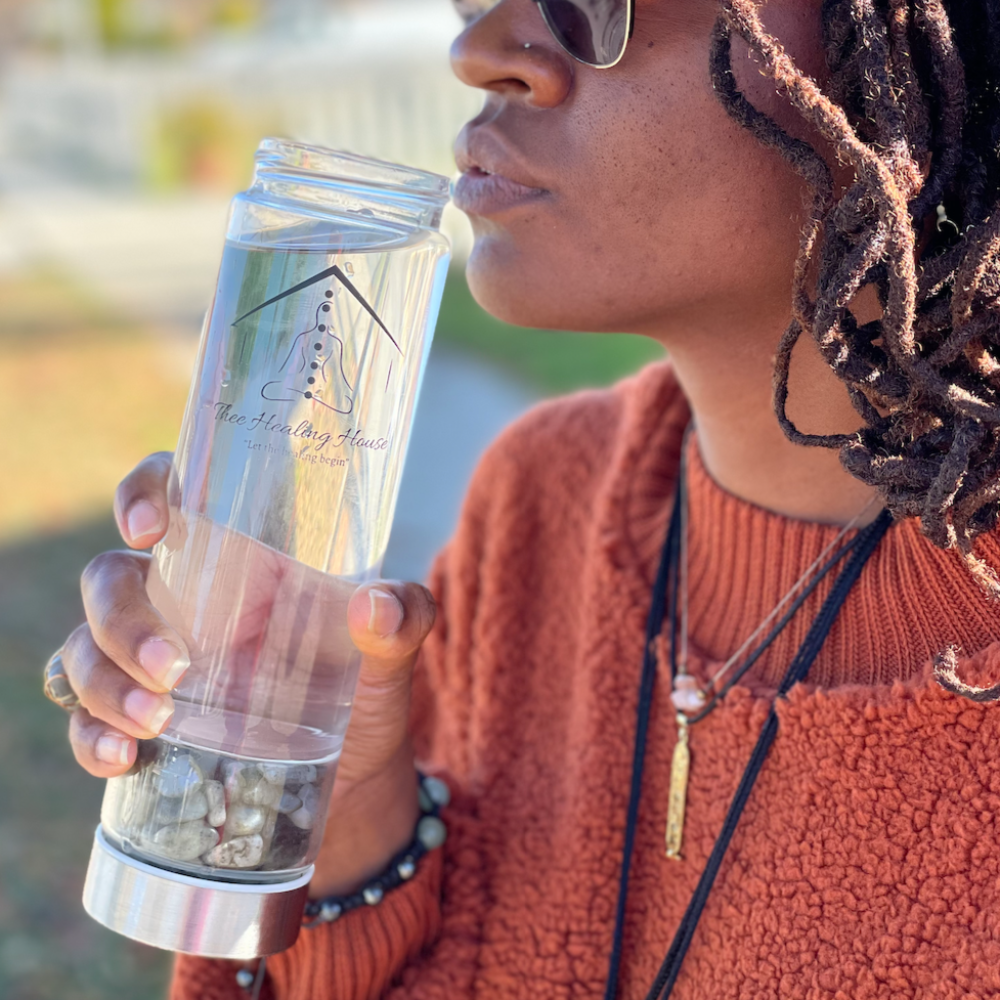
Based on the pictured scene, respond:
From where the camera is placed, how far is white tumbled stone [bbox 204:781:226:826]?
1277 mm

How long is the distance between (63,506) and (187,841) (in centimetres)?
453

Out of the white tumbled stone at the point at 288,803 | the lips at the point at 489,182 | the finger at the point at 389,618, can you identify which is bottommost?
the white tumbled stone at the point at 288,803

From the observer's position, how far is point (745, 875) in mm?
1493

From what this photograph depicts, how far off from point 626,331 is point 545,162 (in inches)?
10.1

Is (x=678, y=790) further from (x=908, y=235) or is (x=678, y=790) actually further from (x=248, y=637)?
(x=908, y=235)

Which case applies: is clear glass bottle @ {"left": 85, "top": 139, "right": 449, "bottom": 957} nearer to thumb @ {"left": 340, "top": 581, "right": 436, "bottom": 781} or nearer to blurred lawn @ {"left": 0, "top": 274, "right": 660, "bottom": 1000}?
thumb @ {"left": 340, "top": 581, "right": 436, "bottom": 781}

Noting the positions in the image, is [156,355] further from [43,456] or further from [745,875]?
[745,875]

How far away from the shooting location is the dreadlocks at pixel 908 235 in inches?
47.6

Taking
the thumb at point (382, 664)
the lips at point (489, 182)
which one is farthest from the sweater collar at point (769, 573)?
the lips at point (489, 182)

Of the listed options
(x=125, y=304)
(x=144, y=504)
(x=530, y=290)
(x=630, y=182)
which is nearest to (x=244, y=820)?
(x=144, y=504)

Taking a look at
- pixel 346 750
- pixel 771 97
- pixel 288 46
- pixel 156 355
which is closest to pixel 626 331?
pixel 771 97

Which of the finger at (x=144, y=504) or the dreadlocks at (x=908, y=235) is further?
the finger at (x=144, y=504)

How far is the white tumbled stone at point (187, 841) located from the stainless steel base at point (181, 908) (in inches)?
0.8

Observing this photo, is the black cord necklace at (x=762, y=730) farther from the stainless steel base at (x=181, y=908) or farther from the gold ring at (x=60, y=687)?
the gold ring at (x=60, y=687)
